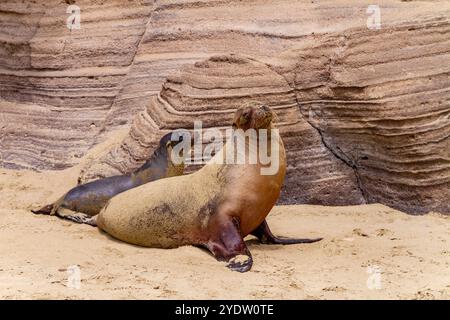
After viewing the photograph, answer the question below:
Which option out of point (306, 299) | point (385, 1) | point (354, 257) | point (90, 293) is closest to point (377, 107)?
point (385, 1)

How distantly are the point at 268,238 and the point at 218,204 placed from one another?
1.63 ft

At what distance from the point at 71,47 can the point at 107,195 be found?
257 centimetres

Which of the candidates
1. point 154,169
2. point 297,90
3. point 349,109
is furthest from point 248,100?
point 154,169

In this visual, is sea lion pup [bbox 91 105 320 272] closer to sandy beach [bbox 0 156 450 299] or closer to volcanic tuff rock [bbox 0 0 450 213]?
A: sandy beach [bbox 0 156 450 299]

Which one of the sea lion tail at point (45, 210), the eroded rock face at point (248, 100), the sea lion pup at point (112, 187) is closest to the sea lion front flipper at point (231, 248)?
the sea lion pup at point (112, 187)

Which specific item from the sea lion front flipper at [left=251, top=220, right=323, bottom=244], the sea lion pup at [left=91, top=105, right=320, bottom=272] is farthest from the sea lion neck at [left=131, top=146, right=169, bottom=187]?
the sea lion front flipper at [left=251, top=220, right=323, bottom=244]

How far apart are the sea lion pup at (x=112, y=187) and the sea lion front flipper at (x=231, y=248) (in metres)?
1.27

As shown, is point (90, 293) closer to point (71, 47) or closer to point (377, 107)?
point (377, 107)

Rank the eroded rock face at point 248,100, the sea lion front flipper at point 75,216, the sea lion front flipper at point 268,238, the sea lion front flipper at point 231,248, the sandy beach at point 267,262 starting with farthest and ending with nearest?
1. the eroded rock face at point 248,100
2. the sea lion front flipper at point 75,216
3. the sea lion front flipper at point 268,238
4. the sea lion front flipper at point 231,248
5. the sandy beach at point 267,262

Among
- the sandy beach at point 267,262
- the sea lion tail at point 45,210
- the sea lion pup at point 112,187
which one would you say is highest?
the sea lion pup at point 112,187

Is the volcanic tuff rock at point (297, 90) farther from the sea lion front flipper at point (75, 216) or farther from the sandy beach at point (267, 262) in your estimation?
the sea lion front flipper at point (75, 216)

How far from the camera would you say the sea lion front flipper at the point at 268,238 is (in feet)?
17.3

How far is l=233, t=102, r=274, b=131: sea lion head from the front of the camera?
5027 millimetres

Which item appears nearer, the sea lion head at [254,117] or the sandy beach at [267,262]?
the sandy beach at [267,262]
